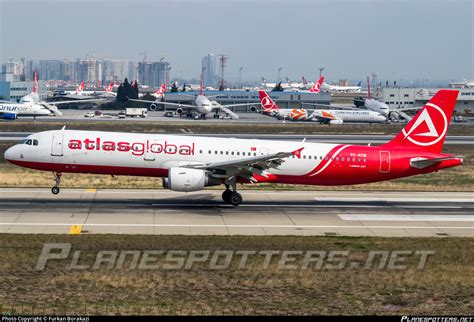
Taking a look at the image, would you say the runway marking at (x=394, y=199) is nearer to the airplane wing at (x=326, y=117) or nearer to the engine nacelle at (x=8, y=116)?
the airplane wing at (x=326, y=117)

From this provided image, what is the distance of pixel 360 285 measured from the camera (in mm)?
23172

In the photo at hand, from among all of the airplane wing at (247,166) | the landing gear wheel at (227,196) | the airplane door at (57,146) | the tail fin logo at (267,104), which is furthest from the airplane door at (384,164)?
the tail fin logo at (267,104)

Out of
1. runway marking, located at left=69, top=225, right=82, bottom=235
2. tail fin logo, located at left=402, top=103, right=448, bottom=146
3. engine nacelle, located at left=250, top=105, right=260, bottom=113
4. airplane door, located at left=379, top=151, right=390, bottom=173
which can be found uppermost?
tail fin logo, located at left=402, top=103, right=448, bottom=146

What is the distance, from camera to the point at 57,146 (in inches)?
1566

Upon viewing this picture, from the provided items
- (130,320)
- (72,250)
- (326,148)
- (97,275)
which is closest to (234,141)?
(326,148)

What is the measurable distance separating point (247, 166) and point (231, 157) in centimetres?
168

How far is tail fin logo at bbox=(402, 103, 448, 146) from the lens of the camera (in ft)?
139

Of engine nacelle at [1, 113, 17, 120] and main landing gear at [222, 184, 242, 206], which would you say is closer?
main landing gear at [222, 184, 242, 206]

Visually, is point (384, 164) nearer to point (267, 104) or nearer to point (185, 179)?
point (185, 179)

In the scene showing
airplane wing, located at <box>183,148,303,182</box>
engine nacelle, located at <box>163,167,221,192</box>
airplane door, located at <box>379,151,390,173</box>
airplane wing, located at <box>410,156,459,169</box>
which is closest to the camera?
engine nacelle, located at <box>163,167,221,192</box>

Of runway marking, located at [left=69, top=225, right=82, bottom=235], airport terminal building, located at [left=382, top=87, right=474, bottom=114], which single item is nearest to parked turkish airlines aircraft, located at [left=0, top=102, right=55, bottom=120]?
airport terminal building, located at [left=382, top=87, right=474, bottom=114]

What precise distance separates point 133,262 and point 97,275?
2.07m

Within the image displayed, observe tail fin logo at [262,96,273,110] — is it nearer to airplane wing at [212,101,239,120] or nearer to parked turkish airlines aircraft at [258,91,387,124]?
parked turkish airlines aircraft at [258,91,387,124]

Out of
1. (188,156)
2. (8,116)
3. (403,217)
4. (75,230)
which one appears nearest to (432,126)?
(403,217)
